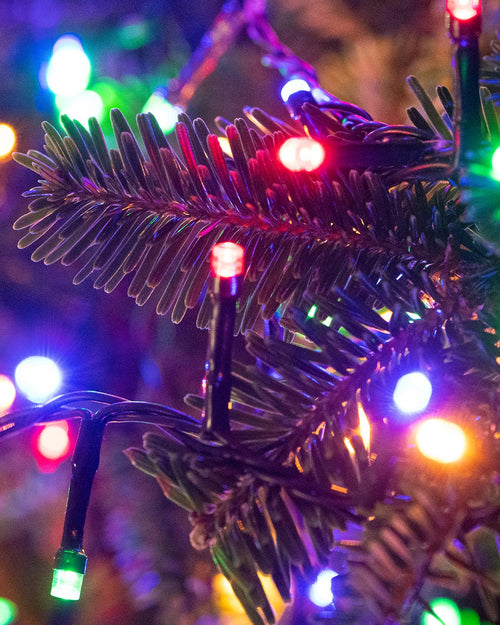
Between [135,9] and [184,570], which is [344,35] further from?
[184,570]

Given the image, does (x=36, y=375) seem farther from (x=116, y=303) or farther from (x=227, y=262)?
(x=227, y=262)

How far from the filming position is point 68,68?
828mm

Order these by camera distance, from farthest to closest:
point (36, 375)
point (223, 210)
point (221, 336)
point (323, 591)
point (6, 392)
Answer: point (6, 392)
point (36, 375)
point (323, 591)
point (223, 210)
point (221, 336)

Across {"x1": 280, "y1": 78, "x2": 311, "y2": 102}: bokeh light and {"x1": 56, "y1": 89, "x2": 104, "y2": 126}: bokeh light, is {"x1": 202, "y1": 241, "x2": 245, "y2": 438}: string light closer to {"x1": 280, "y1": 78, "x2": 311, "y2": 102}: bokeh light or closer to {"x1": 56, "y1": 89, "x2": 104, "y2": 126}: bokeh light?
{"x1": 280, "y1": 78, "x2": 311, "y2": 102}: bokeh light

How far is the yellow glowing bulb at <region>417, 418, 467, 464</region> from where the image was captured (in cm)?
25

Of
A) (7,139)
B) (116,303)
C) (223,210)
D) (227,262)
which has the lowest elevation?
(227,262)

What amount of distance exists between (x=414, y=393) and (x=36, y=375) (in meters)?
0.48

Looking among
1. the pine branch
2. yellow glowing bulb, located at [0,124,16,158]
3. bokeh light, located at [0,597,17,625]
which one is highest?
yellow glowing bulb, located at [0,124,16,158]

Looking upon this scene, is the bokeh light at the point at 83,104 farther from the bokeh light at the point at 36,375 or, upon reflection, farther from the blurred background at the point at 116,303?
the bokeh light at the point at 36,375

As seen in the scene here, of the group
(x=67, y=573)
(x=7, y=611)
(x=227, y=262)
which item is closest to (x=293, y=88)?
(x=227, y=262)

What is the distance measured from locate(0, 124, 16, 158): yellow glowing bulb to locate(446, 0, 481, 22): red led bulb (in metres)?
0.65

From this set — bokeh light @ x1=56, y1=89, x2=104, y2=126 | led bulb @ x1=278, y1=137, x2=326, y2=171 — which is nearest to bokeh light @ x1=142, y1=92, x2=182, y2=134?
bokeh light @ x1=56, y1=89, x2=104, y2=126

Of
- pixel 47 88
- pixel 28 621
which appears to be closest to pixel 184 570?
pixel 28 621

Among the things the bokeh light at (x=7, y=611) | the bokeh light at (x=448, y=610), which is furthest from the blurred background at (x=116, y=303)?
the bokeh light at (x=448, y=610)
